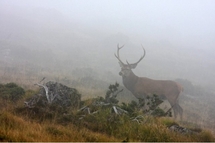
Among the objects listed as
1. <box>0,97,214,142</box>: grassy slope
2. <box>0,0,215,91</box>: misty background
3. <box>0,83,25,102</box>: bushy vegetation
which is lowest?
<box>0,97,214,142</box>: grassy slope

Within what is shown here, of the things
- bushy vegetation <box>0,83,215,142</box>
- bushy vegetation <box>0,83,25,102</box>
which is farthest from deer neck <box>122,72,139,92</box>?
bushy vegetation <box>0,83,25,102</box>

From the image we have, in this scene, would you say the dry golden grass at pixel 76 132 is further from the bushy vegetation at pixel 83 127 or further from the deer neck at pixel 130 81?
the deer neck at pixel 130 81

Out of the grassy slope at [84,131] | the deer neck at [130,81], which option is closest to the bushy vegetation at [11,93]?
the grassy slope at [84,131]

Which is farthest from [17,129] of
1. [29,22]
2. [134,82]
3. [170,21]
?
[170,21]

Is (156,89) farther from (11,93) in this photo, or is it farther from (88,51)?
(88,51)

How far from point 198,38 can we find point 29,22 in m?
43.4

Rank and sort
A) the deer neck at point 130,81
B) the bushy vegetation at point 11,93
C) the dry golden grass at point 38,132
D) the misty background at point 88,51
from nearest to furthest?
1. the dry golden grass at point 38,132
2. the bushy vegetation at point 11,93
3. the deer neck at point 130,81
4. the misty background at point 88,51

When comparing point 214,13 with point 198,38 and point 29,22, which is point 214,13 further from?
point 29,22

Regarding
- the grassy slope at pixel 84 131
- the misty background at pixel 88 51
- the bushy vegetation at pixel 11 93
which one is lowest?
the grassy slope at pixel 84 131

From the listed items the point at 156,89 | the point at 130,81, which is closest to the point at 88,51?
the point at 130,81

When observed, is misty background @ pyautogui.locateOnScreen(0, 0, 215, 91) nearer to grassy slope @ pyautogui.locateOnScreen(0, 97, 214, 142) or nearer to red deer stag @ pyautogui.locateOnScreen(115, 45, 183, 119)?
red deer stag @ pyautogui.locateOnScreen(115, 45, 183, 119)

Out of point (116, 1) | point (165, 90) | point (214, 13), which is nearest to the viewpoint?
point (165, 90)

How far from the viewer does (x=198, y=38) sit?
64.3m

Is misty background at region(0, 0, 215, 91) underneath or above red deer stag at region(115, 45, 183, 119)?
above
